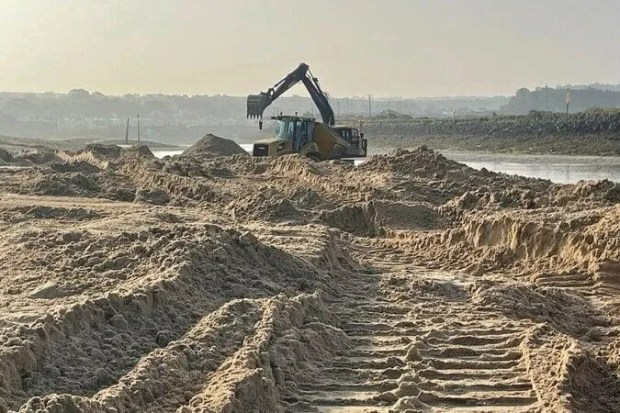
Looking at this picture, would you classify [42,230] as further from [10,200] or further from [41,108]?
[41,108]

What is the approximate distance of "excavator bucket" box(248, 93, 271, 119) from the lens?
2620 centimetres

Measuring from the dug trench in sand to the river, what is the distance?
12945 mm

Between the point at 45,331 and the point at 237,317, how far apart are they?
1.65 m

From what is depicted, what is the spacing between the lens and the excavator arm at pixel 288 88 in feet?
86.2

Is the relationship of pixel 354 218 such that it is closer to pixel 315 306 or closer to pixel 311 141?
pixel 315 306

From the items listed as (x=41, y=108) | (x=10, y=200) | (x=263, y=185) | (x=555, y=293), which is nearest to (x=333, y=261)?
(x=555, y=293)

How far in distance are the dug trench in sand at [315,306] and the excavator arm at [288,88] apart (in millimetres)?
12479

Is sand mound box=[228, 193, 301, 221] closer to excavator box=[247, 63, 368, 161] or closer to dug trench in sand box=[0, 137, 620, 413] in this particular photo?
dug trench in sand box=[0, 137, 620, 413]

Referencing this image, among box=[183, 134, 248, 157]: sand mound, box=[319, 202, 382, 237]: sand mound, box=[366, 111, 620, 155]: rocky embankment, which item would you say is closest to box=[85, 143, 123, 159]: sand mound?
box=[183, 134, 248, 157]: sand mound

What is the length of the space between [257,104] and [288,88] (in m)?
1.66

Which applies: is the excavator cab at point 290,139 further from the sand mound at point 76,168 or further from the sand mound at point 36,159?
the sand mound at point 36,159

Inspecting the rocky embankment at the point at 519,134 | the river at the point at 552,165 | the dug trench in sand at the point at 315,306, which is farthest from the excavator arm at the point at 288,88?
the rocky embankment at the point at 519,134

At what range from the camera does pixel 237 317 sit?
651 cm

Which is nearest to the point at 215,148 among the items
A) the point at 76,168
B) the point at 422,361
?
the point at 76,168
